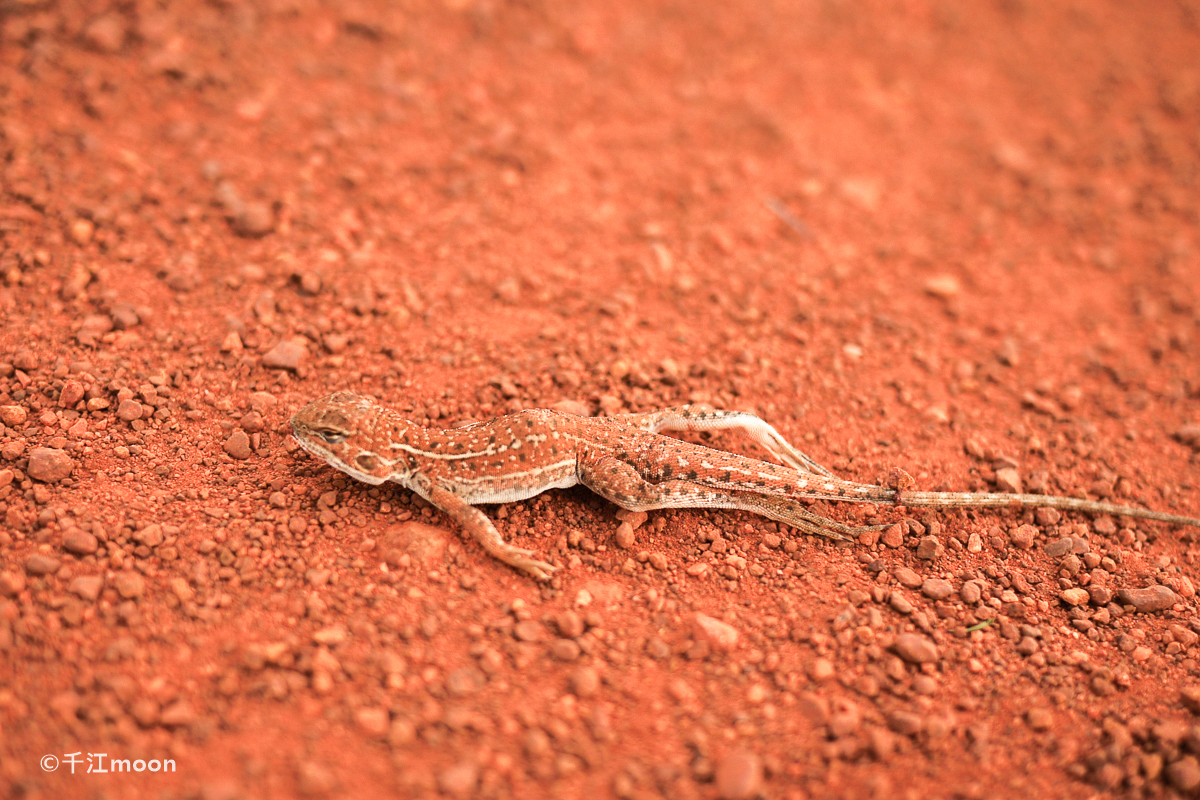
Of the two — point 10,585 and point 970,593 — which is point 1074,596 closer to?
point 970,593

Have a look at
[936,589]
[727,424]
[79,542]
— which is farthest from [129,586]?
[936,589]

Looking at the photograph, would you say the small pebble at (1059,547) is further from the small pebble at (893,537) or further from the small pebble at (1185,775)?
the small pebble at (1185,775)

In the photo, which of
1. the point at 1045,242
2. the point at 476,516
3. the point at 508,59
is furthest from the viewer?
the point at 508,59

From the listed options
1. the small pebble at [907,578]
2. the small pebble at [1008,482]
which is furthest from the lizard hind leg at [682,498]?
the small pebble at [1008,482]

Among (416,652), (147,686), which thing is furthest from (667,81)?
(147,686)

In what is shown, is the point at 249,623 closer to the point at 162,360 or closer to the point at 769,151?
the point at 162,360

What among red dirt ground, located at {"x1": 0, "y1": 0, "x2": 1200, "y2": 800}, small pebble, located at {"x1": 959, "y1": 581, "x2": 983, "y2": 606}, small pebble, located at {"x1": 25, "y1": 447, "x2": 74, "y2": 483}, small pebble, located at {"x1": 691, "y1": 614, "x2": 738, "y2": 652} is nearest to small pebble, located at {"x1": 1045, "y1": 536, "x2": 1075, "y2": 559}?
red dirt ground, located at {"x1": 0, "y1": 0, "x2": 1200, "y2": 800}
